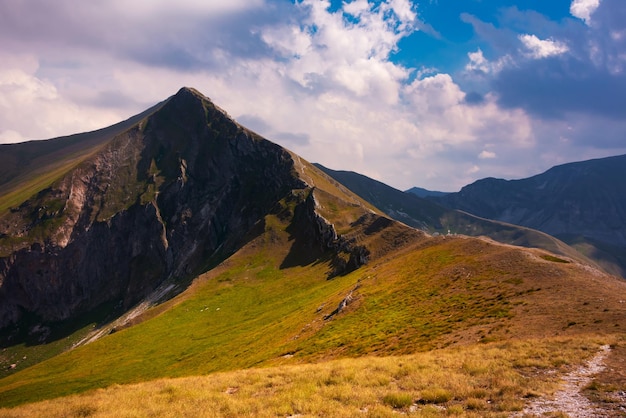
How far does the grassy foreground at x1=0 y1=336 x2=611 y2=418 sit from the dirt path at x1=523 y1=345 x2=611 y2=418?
62 cm

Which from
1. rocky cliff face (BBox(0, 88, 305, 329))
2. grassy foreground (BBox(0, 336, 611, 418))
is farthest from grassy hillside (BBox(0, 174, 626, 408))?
rocky cliff face (BBox(0, 88, 305, 329))

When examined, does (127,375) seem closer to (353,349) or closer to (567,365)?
(353,349)

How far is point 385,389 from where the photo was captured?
67.3 ft

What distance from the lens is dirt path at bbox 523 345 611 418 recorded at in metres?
15.6

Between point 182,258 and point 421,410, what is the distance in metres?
182

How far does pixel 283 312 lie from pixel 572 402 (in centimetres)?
7036

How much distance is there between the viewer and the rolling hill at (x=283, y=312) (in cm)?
2156

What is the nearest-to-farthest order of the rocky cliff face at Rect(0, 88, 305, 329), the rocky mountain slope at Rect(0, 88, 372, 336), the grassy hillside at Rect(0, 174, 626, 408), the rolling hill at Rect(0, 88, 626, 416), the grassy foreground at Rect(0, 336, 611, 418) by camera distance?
the grassy foreground at Rect(0, 336, 611, 418), the rolling hill at Rect(0, 88, 626, 416), the grassy hillside at Rect(0, 174, 626, 408), the rocky mountain slope at Rect(0, 88, 372, 336), the rocky cliff face at Rect(0, 88, 305, 329)

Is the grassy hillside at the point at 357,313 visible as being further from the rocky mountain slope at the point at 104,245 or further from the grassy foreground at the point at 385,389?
the rocky mountain slope at the point at 104,245

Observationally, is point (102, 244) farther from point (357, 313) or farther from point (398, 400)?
point (398, 400)

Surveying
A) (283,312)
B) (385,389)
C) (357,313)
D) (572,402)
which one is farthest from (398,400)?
(283,312)

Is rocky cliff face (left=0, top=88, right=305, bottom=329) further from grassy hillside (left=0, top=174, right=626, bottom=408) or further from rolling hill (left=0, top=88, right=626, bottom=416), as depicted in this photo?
grassy hillside (left=0, top=174, right=626, bottom=408)

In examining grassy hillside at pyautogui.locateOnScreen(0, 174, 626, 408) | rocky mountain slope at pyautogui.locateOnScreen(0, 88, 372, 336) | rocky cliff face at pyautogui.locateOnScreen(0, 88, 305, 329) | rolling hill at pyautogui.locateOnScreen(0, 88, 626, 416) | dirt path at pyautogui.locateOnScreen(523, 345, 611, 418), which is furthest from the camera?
rocky cliff face at pyautogui.locateOnScreen(0, 88, 305, 329)

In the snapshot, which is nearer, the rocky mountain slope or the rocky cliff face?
the rocky mountain slope
